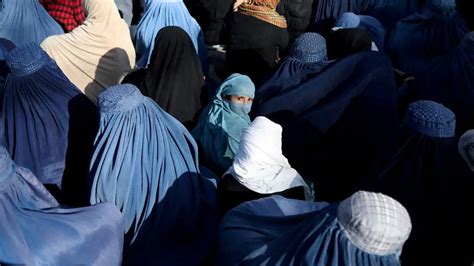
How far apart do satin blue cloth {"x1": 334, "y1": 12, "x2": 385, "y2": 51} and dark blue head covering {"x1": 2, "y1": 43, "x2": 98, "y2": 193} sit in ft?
8.28

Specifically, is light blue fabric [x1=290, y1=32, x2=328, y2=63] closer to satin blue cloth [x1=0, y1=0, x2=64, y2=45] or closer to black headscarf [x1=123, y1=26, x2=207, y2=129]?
black headscarf [x1=123, y1=26, x2=207, y2=129]

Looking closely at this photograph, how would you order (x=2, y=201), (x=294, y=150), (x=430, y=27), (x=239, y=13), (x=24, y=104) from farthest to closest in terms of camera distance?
(x=239, y=13) < (x=430, y=27) < (x=294, y=150) < (x=24, y=104) < (x=2, y=201)

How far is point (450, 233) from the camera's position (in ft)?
7.00

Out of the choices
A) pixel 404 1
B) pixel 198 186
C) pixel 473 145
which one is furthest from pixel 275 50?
pixel 473 145

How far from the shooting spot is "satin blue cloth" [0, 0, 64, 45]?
4.29 metres

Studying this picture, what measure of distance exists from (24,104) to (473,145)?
2.39 meters

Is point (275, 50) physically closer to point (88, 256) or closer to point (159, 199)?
point (159, 199)

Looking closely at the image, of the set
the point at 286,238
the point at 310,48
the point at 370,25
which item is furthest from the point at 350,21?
the point at 286,238

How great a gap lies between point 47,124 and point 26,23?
2.09 meters

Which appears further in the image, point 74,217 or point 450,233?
point 450,233

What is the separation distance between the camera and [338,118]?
3.14m

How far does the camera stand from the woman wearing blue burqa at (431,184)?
2131mm

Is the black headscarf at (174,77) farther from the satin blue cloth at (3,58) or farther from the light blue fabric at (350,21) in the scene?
the light blue fabric at (350,21)

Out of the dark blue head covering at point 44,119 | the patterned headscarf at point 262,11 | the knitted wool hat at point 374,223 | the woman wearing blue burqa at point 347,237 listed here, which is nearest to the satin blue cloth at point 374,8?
the patterned headscarf at point 262,11
